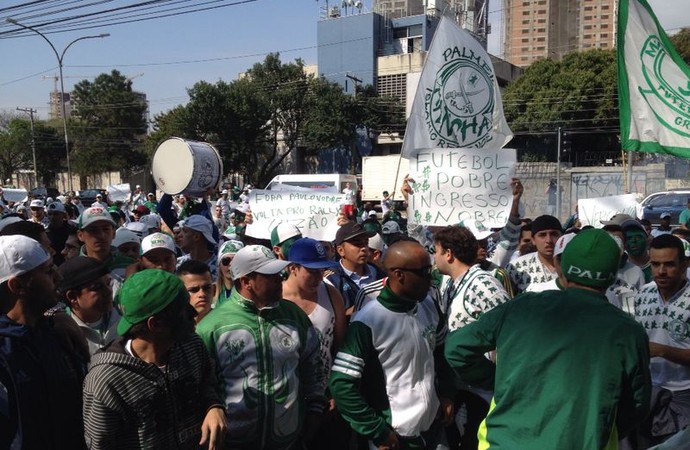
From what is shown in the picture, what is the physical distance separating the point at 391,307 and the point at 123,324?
4.25 ft

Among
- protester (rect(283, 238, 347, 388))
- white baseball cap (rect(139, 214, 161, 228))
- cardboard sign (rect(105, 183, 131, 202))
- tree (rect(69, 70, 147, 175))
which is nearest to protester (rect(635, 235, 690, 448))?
protester (rect(283, 238, 347, 388))

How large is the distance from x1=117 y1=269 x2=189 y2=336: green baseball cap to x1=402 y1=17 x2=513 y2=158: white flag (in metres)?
3.56

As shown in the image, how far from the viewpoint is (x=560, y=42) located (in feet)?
309

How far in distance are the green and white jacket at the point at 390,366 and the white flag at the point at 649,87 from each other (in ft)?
13.5

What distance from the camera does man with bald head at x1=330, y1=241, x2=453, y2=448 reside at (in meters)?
2.96

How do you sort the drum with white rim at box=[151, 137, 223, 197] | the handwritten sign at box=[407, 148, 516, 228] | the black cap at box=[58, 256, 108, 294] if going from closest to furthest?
the black cap at box=[58, 256, 108, 294]
the handwritten sign at box=[407, 148, 516, 228]
the drum with white rim at box=[151, 137, 223, 197]

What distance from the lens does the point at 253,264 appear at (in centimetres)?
293

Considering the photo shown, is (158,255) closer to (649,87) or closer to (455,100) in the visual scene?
(455,100)

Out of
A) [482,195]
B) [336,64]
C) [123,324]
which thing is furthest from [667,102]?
[336,64]

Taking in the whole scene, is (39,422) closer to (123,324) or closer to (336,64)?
(123,324)

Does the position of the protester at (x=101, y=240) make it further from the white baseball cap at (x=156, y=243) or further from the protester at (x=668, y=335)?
the protester at (x=668, y=335)

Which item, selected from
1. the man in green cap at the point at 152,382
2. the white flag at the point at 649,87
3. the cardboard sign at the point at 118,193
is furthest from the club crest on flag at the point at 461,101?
the cardboard sign at the point at 118,193

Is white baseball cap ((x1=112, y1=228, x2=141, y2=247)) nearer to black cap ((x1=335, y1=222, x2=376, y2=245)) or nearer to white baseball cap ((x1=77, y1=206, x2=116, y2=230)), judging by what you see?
white baseball cap ((x1=77, y1=206, x2=116, y2=230))

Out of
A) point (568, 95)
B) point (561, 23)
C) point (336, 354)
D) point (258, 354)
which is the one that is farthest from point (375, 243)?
point (561, 23)
